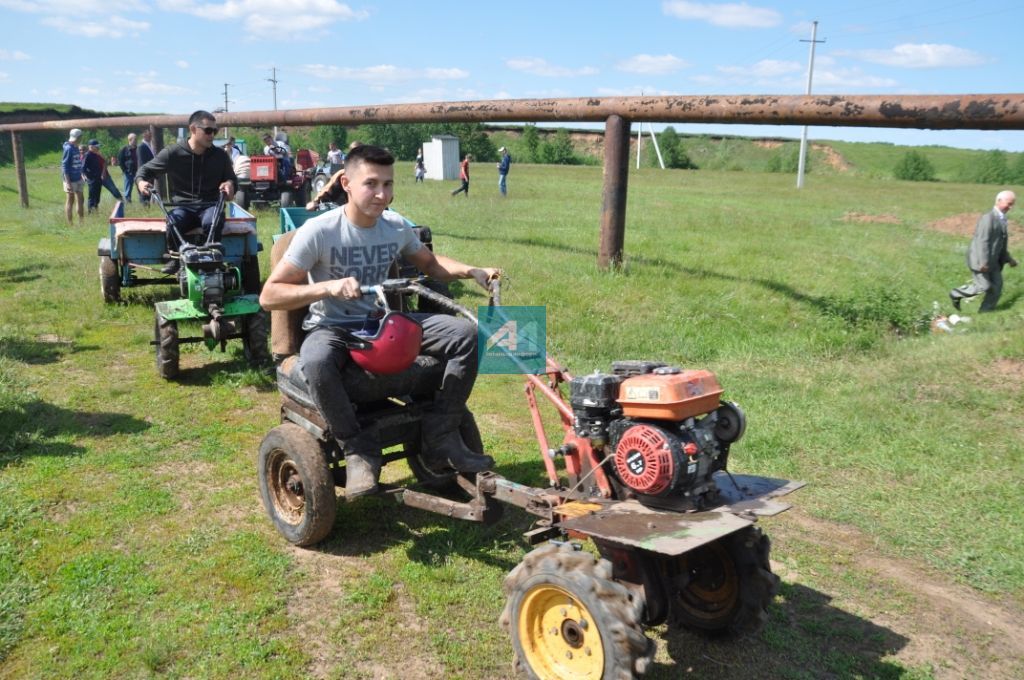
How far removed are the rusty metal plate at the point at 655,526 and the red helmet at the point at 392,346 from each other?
1202 mm

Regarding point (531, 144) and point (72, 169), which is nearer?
point (72, 169)

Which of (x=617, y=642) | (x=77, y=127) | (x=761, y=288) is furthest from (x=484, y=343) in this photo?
(x=77, y=127)

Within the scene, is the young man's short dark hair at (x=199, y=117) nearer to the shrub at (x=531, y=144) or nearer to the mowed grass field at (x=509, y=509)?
the mowed grass field at (x=509, y=509)

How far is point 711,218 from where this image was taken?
18.5 meters

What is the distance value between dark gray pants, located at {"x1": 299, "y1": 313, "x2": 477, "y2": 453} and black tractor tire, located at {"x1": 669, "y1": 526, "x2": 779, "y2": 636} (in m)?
1.52

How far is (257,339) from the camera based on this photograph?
7742mm

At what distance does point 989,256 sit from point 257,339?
9701 mm

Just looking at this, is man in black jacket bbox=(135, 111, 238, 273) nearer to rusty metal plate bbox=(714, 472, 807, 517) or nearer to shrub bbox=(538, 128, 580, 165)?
rusty metal plate bbox=(714, 472, 807, 517)

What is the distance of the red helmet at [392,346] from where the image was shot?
4.07 m

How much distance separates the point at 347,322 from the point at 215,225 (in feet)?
14.8

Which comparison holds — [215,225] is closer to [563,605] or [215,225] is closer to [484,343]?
[484,343]

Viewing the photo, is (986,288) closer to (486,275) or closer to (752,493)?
(752,493)

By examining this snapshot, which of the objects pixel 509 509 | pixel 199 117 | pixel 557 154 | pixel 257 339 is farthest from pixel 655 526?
pixel 557 154


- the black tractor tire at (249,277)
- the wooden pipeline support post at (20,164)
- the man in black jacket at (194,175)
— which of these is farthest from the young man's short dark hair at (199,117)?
the wooden pipeline support post at (20,164)
